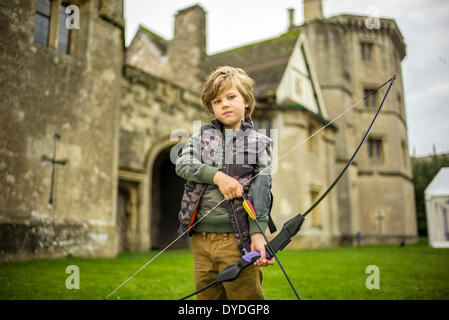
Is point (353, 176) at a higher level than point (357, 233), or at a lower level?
higher

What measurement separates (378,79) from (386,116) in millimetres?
2964

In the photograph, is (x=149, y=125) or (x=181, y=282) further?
(x=149, y=125)

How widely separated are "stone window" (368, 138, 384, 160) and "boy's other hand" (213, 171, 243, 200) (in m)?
26.2

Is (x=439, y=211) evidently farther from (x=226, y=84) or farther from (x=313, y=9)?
(x=313, y=9)

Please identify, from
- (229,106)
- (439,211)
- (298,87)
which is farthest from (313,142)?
(229,106)

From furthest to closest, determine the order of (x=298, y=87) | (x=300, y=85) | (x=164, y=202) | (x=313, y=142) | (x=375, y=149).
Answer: (x=375, y=149) → (x=313, y=142) → (x=300, y=85) → (x=298, y=87) → (x=164, y=202)

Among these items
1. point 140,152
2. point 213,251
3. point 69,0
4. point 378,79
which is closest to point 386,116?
point 378,79

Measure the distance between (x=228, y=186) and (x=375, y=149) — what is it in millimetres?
26711

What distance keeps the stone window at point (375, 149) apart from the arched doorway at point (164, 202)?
15.5 metres

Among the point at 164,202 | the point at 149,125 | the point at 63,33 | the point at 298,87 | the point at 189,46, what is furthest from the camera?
the point at 298,87

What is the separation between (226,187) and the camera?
2172 mm

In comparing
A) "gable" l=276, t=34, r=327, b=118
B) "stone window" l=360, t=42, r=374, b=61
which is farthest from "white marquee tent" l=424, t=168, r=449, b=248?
"stone window" l=360, t=42, r=374, b=61
